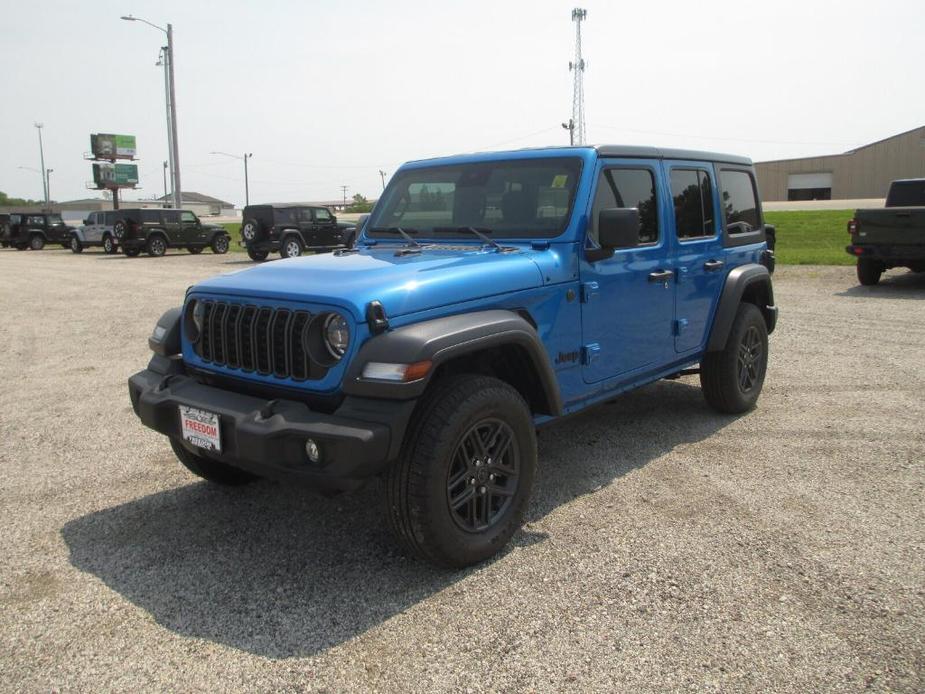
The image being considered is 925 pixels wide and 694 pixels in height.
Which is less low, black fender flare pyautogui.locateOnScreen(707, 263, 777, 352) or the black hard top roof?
the black hard top roof

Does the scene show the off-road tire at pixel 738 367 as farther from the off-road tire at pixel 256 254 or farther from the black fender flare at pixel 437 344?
the off-road tire at pixel 256 254

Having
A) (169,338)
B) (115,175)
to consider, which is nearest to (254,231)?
(169,338)

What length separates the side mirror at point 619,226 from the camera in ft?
13.0

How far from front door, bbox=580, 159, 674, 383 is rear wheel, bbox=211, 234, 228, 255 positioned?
25.2 meters

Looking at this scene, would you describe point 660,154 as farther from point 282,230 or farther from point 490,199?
point 282,230

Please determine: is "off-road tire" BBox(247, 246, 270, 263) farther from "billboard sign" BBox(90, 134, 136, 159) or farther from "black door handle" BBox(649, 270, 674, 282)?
"billboard sign" BBox(90, 134, 136, 159)

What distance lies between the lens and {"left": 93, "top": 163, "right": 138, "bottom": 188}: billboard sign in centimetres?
7094

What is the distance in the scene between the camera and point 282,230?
2220cm

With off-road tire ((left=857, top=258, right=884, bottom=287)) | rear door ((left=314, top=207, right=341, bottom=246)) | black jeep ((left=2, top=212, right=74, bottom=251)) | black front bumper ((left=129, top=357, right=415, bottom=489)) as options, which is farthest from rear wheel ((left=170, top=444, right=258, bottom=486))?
black jeep ((left=2, top=212, right=74, bottom=251))

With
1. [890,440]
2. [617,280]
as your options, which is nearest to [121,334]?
[617,280]

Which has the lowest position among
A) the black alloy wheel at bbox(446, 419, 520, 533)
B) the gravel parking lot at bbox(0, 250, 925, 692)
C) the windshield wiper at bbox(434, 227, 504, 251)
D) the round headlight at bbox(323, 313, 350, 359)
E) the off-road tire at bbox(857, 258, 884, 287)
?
the gravel parking lot at bbox(0, 250, 925, 692)

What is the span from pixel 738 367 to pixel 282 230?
18.3 m

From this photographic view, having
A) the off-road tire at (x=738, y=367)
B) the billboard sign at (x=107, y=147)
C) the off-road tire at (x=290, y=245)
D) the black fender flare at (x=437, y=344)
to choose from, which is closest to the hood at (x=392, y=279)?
the black fender flare at (x=437, y=344)

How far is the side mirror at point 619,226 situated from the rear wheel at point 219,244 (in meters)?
25.8
